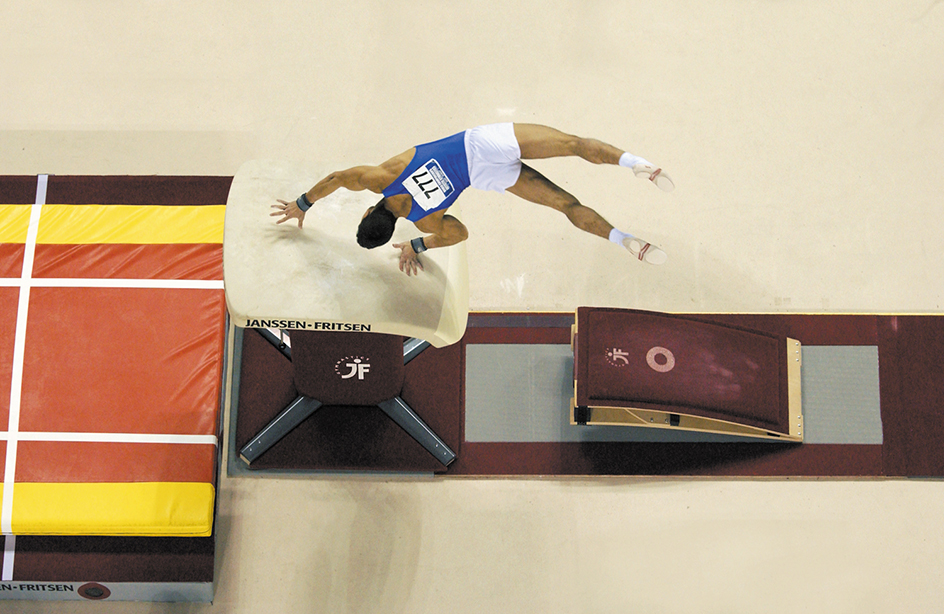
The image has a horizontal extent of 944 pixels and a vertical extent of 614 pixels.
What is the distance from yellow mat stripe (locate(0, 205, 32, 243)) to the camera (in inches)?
212

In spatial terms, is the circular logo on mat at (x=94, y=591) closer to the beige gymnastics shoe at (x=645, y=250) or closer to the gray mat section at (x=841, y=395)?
the beige gymnastics shoe at (x=645, y=250)

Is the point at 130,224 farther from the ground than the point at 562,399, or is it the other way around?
the point at 130,224

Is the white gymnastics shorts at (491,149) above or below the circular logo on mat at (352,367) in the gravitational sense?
above

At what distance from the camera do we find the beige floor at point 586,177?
17.6 feet

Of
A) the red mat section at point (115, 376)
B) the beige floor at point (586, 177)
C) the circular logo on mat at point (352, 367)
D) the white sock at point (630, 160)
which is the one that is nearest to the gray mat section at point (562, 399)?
the beige floor at point (586, 177)

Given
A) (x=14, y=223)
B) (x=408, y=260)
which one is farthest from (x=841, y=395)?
(x=14, y=223)

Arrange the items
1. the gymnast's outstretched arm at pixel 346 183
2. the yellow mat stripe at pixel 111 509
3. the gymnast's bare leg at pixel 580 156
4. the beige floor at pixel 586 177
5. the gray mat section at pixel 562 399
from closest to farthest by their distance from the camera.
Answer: the gymnast's bare leg at pixel 580 156, the gymnast's outstretched arm at pixel 346 183, the yellow mat stripe at pixel 111 509, the beige floor at pixel 586 177, the gray mat section at pixel 562 399

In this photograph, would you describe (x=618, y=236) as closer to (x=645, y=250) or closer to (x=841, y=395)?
(x=645, y=250)

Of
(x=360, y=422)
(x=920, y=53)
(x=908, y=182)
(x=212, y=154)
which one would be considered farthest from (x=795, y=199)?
(x=212, y=154)

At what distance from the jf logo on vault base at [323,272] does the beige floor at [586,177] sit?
51.5 inches

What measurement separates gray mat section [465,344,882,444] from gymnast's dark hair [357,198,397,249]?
174cm

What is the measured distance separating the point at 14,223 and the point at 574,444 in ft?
12.2

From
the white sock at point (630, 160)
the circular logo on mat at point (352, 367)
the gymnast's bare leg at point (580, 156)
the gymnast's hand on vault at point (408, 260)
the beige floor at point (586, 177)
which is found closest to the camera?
the white sock at point (630, 160)

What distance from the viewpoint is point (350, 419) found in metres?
5.44
